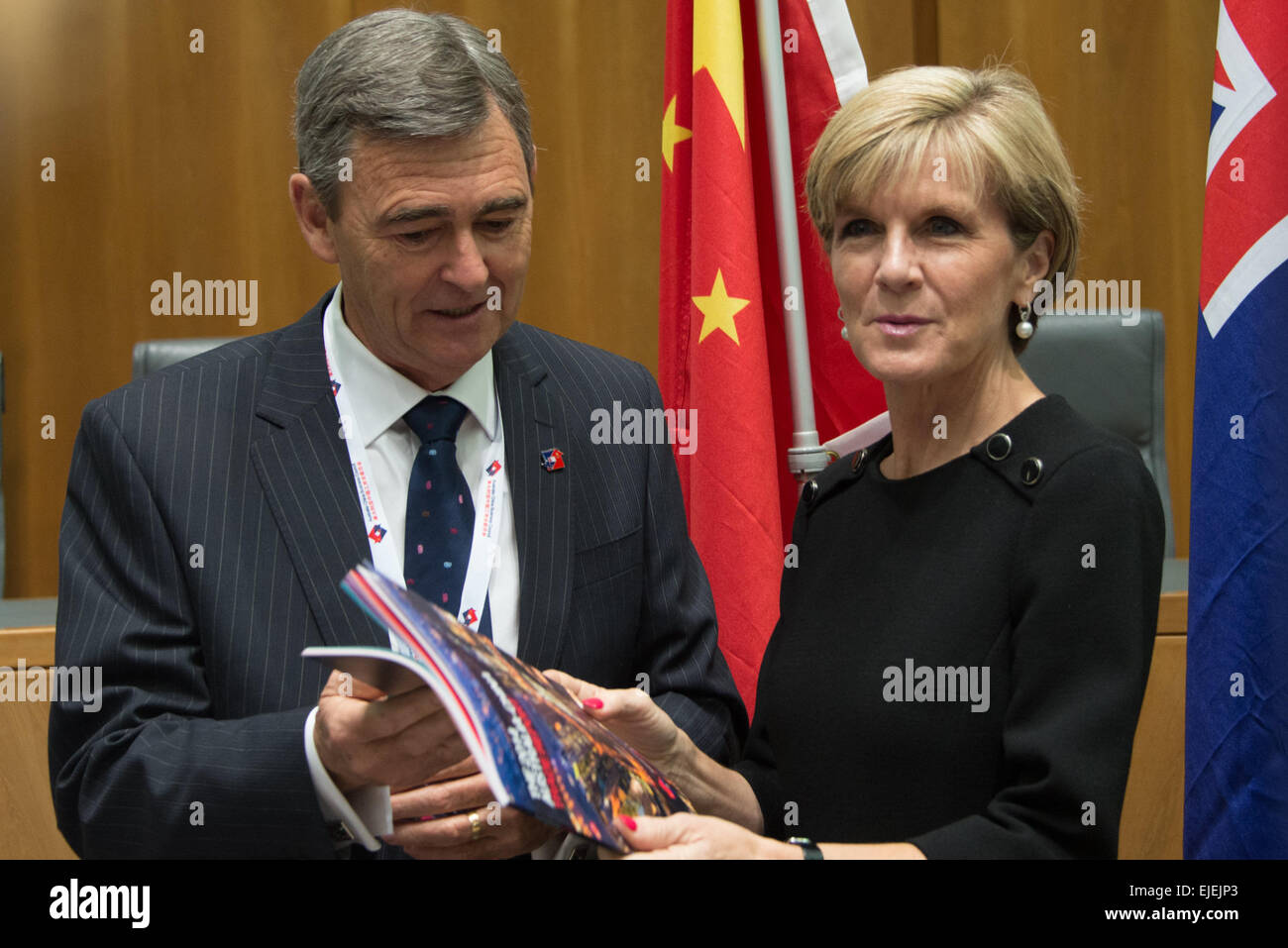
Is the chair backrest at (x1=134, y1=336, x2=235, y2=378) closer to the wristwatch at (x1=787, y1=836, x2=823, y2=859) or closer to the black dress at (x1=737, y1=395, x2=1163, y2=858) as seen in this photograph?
the black dress at (x1=737, y1=395, x2=1163, y2=858)

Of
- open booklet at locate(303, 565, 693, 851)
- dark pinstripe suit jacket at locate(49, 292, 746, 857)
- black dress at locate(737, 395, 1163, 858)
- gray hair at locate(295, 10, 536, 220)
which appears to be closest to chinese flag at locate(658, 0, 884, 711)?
dark pinstripe suit jacket at locate(49, 292, 746, 857)

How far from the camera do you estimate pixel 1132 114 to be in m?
4.58

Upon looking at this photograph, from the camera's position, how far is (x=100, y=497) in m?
1.65

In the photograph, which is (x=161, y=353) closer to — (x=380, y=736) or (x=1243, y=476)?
(x=380, y=736)

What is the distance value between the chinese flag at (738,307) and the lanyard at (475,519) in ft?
2.40

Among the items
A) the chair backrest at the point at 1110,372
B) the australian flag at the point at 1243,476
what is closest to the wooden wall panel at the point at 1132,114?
the chair backrest at the point at 1110,372

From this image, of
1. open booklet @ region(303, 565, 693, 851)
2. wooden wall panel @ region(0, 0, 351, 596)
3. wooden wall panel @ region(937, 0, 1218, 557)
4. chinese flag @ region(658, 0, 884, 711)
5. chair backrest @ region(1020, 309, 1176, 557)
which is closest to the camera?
open booklet @ region(303, 565, 693, 851)

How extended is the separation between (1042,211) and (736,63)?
3.61 ft

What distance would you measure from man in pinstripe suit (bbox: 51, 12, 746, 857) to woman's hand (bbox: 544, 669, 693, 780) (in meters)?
0.17

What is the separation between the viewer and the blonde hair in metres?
1.51

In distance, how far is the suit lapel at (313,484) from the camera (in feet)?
5.26

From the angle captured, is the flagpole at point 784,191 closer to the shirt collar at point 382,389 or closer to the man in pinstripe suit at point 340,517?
the man in pinstripe suit at point 340,517
